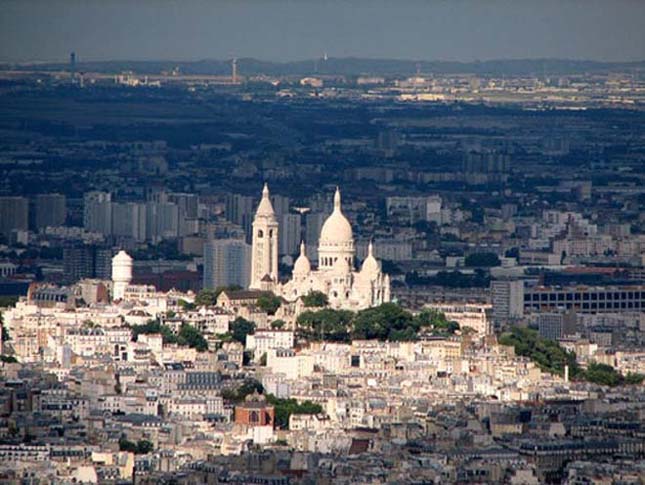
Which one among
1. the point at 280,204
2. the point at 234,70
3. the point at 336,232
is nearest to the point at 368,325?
the point at 336,232

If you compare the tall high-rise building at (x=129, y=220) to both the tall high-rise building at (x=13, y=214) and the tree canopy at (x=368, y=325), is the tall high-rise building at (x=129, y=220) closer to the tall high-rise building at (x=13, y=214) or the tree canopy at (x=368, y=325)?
the tall high-rise building at (x=13, y=214)

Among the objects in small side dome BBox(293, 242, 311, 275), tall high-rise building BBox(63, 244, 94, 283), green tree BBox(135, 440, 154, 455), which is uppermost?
small side dome BBox(293, 242, 311, 275)

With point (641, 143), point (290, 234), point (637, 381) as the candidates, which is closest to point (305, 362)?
point (637, 381)

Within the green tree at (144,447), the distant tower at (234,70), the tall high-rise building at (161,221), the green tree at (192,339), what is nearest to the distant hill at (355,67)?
the distant tower at (234,70)

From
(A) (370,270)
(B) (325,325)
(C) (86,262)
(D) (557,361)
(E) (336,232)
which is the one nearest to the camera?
(D) (557,361)

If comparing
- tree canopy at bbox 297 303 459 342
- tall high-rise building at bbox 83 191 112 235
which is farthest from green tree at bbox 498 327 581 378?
tall high-rise building at bbox 83 191 112 235

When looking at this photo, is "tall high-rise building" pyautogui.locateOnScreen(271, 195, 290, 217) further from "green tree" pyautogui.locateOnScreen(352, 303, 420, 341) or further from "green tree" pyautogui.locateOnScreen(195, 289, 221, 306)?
"green tree" pyautogui.locateOnScreen(352, 303, 420, 341)

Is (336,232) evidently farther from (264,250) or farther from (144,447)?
(144,447)
